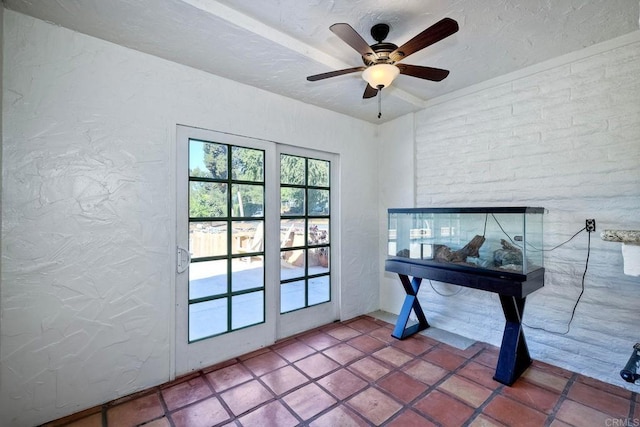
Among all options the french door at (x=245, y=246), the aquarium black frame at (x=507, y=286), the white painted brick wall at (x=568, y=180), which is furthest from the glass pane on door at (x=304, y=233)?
the white painted brick wall at (x=568, y=180)

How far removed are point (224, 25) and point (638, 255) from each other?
9.29 ft

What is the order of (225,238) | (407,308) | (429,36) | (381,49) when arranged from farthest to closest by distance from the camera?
(407,308)
(225,238)
(381,49)
(429,36)

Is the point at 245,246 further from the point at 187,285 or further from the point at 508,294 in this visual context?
the point at 508,294

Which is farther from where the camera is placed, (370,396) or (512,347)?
(512,347)

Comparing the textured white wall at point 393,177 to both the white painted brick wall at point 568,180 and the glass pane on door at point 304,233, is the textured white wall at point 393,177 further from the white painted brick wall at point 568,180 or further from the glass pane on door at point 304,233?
the glass pane on door at point 304,233

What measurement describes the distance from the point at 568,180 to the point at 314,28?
2.17 meters

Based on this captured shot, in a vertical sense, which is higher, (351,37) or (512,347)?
(351,37)

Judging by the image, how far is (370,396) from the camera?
6.01ft

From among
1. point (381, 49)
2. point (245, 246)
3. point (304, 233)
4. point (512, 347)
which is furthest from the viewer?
point (304, 233)

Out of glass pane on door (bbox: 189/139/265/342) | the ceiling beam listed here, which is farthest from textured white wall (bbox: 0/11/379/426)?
the ceiling beam

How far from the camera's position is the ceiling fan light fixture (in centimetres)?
173

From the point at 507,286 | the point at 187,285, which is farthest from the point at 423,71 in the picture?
the point at 187,285

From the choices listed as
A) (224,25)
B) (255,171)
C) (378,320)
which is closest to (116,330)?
(255,171)

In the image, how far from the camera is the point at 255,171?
2.50 meters
